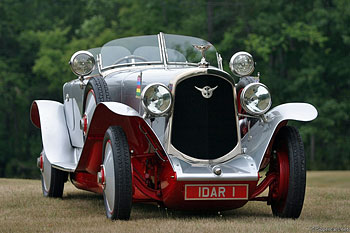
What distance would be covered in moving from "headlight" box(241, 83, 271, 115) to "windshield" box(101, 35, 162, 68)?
1.64m

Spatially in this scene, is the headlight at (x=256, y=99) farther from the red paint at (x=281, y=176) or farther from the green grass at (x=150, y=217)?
the green grass at (x=150, y=217)

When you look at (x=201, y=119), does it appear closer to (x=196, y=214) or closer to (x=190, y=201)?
(x=190, y=201)

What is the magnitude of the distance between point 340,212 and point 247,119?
1428 mm

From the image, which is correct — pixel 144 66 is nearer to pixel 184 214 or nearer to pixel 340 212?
pixel 184 214

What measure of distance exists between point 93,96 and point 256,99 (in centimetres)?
174

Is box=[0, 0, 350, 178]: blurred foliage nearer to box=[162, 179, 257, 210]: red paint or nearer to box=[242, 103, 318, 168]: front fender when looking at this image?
box=[242, 103, 318, 168]: front fender

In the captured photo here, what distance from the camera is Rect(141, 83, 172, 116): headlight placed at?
6.10 metres

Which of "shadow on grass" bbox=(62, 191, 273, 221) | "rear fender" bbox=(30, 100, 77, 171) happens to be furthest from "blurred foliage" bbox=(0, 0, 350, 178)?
"shadow on grass" bbox=(62, 191, 273, 221)

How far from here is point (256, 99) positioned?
6.46 meters

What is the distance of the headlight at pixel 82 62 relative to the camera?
7.82 meters

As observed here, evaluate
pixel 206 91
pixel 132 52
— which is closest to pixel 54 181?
pixel 132 52

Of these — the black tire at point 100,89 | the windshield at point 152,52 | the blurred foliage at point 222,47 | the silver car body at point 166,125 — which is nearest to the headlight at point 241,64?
the silver car body at point 166,125

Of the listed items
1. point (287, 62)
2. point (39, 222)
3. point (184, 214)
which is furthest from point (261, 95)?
point (287, 62)

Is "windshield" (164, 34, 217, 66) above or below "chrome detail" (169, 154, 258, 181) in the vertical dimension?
above
